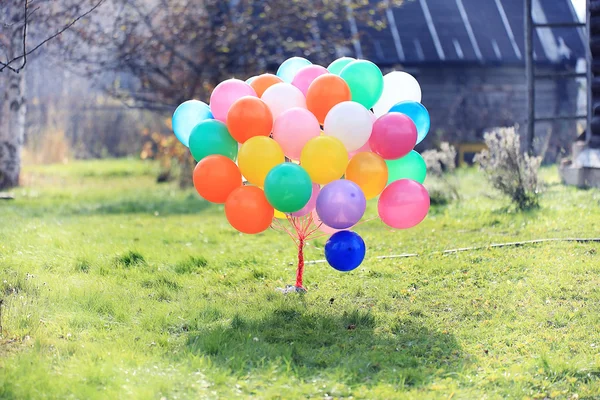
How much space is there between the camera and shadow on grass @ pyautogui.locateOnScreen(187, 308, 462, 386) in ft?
14.0

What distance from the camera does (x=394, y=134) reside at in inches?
199

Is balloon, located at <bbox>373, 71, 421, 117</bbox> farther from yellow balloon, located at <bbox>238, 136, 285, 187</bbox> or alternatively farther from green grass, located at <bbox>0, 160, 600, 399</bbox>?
green grass, located at <bbox>0, 160, 600, 399</bbox>

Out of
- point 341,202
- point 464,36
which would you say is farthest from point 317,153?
point 464,36

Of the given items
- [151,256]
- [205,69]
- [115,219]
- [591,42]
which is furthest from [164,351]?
[205,69]

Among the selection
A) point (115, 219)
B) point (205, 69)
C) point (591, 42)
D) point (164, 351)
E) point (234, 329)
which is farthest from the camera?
point (205, 69)

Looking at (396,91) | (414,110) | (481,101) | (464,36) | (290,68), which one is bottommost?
(414,110)

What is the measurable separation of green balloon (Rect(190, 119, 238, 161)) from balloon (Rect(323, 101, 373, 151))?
2.41 ft

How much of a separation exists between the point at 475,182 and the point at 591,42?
2779 mm

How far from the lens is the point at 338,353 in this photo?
4.52 meters

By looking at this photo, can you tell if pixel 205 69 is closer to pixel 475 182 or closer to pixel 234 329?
pixel 475 182

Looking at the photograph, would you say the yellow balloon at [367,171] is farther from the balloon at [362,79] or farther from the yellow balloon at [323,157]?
the balloon at [362,79]

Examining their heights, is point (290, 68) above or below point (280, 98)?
above

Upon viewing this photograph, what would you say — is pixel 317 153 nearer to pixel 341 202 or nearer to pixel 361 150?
pixel 341 202

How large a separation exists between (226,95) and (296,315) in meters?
1.62
